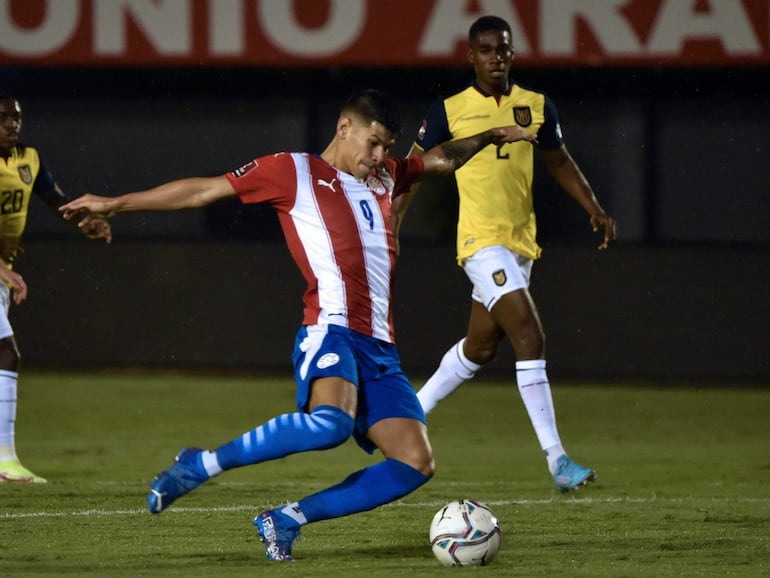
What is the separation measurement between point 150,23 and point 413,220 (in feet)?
10.2

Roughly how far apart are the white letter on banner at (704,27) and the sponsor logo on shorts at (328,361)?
27.7 feet

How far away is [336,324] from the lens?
556 cm

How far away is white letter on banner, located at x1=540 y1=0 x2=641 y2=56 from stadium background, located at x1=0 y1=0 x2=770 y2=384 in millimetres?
75

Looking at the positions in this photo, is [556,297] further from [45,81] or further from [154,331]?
[45,81]

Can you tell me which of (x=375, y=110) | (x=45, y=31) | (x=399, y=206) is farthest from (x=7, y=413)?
(x=45, y=31)

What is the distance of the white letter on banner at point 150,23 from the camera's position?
1341 centimetres

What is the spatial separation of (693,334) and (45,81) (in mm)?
6852

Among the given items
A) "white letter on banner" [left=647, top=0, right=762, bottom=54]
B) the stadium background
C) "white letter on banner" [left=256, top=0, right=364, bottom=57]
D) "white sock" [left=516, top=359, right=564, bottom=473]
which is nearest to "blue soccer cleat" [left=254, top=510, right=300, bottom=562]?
"white sock" [left=516, top=359, right=564, bottom=473]

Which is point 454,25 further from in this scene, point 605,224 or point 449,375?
point 605,224

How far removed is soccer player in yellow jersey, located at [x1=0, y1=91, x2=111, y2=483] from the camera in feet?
25.9

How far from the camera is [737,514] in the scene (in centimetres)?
678

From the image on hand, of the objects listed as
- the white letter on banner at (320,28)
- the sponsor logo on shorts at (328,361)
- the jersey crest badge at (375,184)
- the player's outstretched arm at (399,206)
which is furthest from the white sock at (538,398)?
the white letter on banner at (320,28)

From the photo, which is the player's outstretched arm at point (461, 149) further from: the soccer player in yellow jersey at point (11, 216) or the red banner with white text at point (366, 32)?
the red banner with white text at point (366, 32)

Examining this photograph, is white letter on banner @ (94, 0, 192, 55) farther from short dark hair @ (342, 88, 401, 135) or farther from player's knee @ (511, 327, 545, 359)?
short dark hair @ (342, 88, 401, 135)
